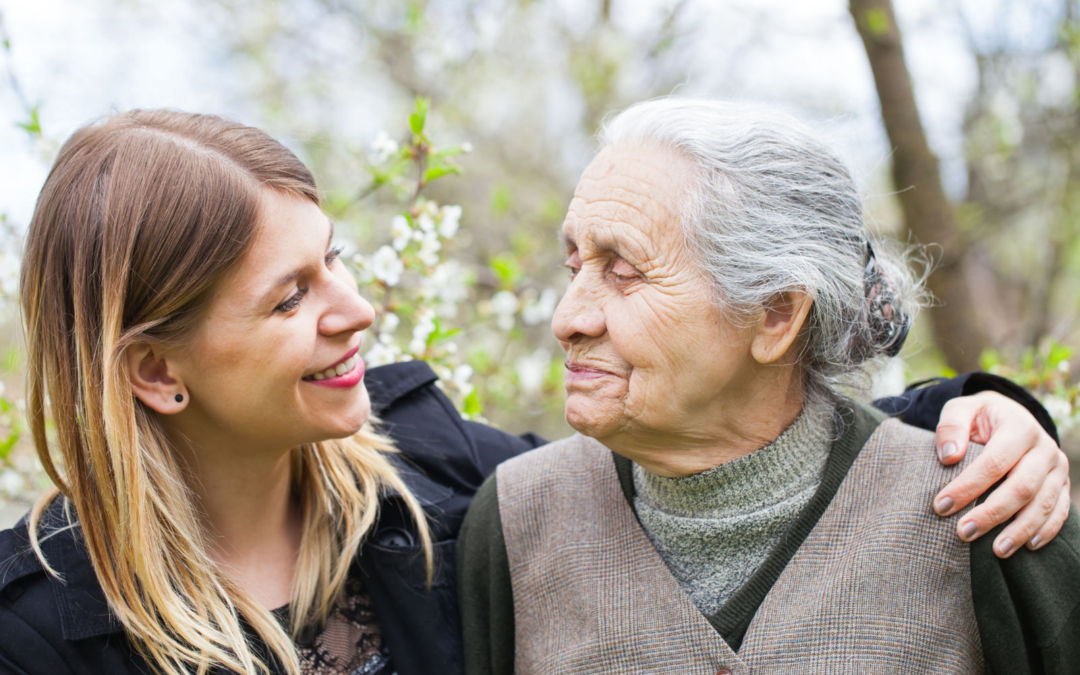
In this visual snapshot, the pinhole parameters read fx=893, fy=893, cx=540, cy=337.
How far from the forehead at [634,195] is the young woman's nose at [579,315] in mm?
102

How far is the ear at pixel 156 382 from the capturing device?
1.72 meters

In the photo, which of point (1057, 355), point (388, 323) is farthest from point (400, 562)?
point (1057, 355)

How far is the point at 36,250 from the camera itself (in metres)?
1.71

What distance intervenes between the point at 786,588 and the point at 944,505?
0.32 metres

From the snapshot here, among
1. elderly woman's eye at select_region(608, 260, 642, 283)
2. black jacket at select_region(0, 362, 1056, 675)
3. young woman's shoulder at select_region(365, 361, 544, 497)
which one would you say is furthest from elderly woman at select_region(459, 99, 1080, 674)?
young woman's shoulder at select_region(365, 361, 544, 497)

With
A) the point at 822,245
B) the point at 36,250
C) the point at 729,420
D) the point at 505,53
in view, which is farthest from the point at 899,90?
the point at 505,53

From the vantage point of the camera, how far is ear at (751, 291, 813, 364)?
1708 millimetres

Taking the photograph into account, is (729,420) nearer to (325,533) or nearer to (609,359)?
(609,359)

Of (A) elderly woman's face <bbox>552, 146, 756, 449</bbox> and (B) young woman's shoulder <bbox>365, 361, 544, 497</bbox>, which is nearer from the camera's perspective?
(A) elderly woman's face <bbox>552, 146, 756, 449</bbox>

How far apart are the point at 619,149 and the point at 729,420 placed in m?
0.58

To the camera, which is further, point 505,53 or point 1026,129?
point 505,53

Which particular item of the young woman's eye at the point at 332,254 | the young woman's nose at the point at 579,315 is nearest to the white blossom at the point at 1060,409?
the young woman's nose at the point at 579,315

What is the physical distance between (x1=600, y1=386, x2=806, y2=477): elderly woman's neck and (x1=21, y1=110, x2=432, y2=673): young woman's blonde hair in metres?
0.79

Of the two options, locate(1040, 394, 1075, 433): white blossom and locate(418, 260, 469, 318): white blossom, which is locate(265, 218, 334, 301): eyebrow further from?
locate(1040, 394, 1075, 433): white blossom
